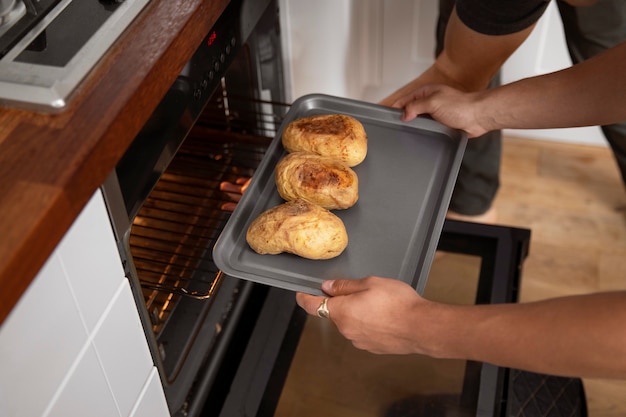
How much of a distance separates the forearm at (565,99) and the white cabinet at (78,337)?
652 millimetres

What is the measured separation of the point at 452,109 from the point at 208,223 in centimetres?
45

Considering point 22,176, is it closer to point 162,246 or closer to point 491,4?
point 162,246

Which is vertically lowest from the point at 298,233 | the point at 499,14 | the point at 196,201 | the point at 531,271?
the point at 531,271

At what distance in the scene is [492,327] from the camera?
840mm

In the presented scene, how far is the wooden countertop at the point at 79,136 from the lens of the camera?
2.12 ft

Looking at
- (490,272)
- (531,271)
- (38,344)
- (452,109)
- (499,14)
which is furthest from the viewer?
(531,271)

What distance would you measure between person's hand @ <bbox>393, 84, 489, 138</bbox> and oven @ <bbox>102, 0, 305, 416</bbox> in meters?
0.25

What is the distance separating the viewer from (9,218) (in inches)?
25.8

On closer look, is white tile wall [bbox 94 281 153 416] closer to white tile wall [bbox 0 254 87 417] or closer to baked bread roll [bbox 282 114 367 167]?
white tile wall [bbox 0 254 87 417]

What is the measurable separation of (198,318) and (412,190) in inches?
15.7

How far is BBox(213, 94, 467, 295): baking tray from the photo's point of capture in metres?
0.97

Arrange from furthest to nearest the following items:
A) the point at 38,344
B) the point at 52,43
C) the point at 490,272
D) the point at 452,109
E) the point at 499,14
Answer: the point at 490,272 < the point at 499,14 < the point at 452,109 < the point at 52,43 < the point at 38,344

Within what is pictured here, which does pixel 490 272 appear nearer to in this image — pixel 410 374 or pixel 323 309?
pixel 410 374

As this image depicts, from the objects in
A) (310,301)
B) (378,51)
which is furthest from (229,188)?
(378,51)
